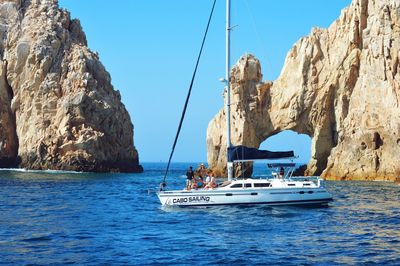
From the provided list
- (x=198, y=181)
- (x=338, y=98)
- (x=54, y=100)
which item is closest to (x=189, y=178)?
(x=198, y=181)

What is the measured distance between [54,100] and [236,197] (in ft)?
263

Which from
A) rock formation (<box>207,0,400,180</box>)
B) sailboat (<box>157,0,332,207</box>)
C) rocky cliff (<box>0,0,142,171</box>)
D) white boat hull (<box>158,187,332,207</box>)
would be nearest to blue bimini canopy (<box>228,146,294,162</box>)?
sailboat (<box>157,0,332,207</box>)

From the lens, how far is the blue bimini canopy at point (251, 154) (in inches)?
1369

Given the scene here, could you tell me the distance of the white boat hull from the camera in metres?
33.2

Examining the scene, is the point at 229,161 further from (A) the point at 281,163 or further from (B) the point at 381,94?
(B) the point at 381,94

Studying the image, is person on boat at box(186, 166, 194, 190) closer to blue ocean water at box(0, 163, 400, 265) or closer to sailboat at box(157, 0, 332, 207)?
sailboat at box(157, 0, 332, 207)

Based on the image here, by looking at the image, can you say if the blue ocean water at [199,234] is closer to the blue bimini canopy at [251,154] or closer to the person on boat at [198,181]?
the person on boat at [198,181]

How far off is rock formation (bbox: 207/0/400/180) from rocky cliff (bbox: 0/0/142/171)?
25.8m

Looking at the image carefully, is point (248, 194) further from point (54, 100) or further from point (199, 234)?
point (54, 100)

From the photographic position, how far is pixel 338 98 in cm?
7712

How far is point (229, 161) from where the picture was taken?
3484 cm

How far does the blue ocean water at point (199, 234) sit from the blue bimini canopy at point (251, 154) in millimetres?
3414

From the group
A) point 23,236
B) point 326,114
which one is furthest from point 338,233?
point 326,114

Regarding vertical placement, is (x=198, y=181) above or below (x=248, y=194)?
above
